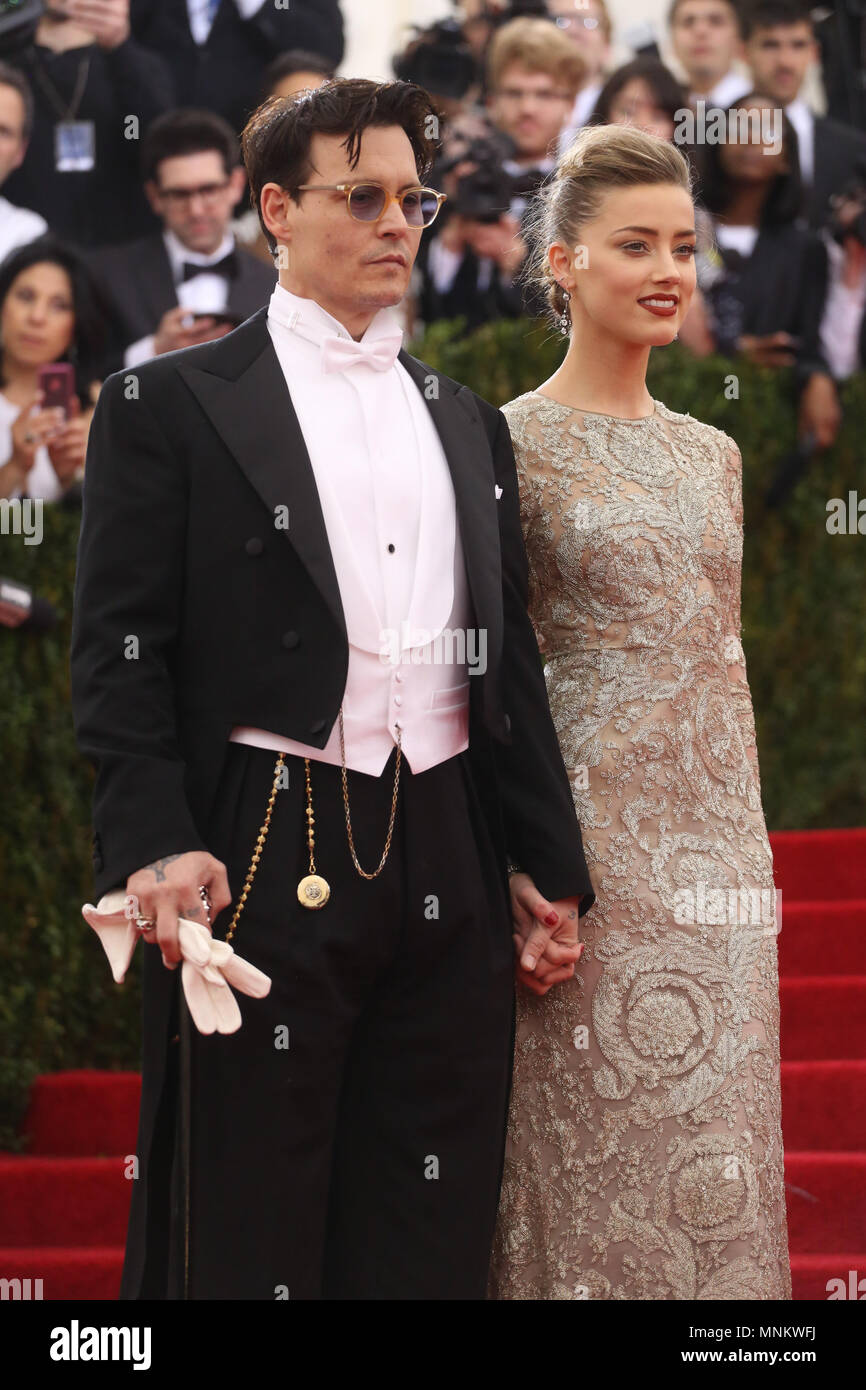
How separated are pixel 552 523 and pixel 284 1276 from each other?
1245 mm

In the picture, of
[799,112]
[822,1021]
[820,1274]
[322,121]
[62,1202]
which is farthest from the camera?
[799,112]

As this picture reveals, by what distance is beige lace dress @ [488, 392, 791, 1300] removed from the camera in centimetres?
270

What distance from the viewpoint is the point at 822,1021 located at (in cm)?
449

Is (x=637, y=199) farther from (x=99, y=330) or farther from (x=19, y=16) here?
(x=19, y=16)

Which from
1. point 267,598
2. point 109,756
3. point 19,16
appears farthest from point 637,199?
point 19,16

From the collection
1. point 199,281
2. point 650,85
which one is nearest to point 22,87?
point 199,281

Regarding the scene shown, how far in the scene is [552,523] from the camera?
113 inches

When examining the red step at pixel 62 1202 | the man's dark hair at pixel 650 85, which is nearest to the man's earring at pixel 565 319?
the red step at pixel 62 1202

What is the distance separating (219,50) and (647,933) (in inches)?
172

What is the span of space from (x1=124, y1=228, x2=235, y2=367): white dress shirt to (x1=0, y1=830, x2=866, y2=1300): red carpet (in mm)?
2587

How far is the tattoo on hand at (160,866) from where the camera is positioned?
215cm

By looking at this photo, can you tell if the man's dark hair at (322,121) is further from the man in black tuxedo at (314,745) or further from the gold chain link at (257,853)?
the gold chain link at (257,853)

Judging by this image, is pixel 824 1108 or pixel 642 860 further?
pixel 824 1108

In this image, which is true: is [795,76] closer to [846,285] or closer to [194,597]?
[846,285]
